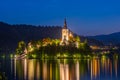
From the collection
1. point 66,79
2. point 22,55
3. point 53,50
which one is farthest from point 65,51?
point 66,79

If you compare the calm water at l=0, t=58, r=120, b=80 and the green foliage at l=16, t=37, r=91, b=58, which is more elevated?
the green foliage at l=16, t=37, r=91, b=58

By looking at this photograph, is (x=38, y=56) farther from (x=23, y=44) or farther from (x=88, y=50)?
(x=23, y=44)

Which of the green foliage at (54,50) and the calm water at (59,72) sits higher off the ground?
the green foliage at (54,50)

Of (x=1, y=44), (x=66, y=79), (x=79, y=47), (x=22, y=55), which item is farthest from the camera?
(x=1, y=44)

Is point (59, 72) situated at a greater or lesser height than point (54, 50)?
lesser

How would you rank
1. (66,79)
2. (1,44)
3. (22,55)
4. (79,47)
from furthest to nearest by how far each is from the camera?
1. (1,44)
2. (22,55)
3. (79,47)
4. (66,79)

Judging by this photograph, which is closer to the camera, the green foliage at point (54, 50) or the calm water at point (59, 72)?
Answer: the calm water at point (59, 72)

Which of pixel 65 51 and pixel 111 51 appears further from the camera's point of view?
pixel 111 51

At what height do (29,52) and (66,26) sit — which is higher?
(66,26)

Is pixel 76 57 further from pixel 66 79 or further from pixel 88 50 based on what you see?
pixel 66 79

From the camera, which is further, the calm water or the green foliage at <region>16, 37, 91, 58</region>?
the green foliage at <region>16, 37, 91, 58</region>

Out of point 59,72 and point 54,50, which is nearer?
point 59,72

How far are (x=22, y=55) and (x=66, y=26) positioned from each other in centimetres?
2898

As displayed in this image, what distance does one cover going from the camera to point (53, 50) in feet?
454
